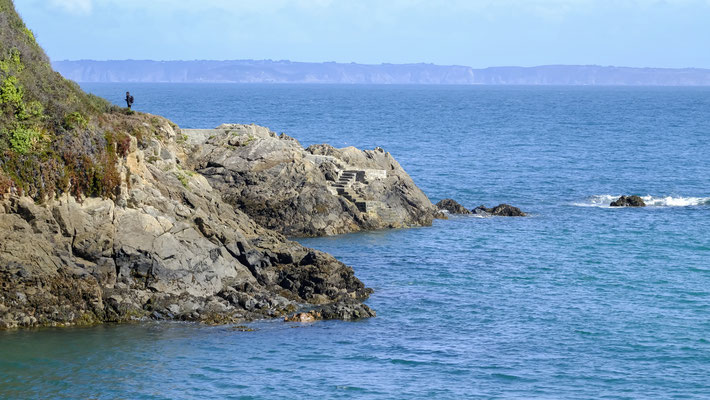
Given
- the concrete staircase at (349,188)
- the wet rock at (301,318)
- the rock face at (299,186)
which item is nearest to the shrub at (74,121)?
the wet rock at (301,318)

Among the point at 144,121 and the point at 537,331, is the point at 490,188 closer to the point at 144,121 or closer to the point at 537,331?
the point at 144,121

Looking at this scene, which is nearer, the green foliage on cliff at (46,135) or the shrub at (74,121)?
the green foliage on cliff at (46,135)

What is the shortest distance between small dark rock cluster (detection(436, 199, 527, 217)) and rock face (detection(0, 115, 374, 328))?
2540cm

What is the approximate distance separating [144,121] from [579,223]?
28.8 meters

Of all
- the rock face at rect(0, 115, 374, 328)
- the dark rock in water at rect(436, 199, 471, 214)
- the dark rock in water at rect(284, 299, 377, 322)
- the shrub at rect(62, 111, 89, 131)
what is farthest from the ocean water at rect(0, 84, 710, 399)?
the shrub at rect(62, 111, 89, 131)

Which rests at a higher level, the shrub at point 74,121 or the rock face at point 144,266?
the shrub at point 74,121

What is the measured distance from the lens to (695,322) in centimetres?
4150

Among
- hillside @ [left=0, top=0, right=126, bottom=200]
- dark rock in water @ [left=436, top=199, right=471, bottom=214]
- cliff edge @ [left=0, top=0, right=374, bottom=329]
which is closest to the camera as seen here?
cliff edge @ [left=0, top=0, right=374, bottom=329]

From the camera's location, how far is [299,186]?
60250mm

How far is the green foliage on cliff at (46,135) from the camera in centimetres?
3897

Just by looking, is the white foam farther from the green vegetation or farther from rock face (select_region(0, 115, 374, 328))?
the green vegetation

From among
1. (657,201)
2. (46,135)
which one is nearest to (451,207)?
(657,201)

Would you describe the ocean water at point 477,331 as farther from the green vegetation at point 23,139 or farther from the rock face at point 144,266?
the green vegetation at point 23,139

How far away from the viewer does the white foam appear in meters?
73.1
